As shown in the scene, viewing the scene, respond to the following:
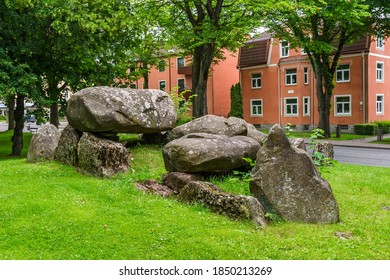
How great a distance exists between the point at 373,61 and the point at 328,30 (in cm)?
1077

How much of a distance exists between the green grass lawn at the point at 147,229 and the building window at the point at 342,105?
34966 millimetres

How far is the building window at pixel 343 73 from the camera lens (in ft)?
146

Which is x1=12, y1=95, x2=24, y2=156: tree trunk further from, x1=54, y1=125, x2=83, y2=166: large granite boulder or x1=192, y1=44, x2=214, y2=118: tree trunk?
x1=54, y1=125, x2=83, y2=166: large granite boulder

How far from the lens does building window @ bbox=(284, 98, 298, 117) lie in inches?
1887

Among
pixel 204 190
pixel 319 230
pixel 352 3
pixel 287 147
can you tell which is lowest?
pixel 319 230

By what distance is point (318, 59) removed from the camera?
36.9m

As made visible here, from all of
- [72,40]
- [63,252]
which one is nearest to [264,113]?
[72,40]

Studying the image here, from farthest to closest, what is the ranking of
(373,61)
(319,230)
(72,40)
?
(373,61)
(72,40)
(319,230)

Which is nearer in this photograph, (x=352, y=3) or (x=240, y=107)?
(x=352, y=3)

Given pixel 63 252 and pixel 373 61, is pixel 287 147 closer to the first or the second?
pixel 63 252

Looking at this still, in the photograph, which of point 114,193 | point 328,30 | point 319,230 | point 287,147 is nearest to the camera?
point 319,230

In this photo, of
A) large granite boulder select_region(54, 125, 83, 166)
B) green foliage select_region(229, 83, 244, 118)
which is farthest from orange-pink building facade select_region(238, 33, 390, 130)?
large granite boulder select_region(54, 125, 83, 166)

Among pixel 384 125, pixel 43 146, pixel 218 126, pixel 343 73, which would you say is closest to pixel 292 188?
pixel 218 126

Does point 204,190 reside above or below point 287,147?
below
